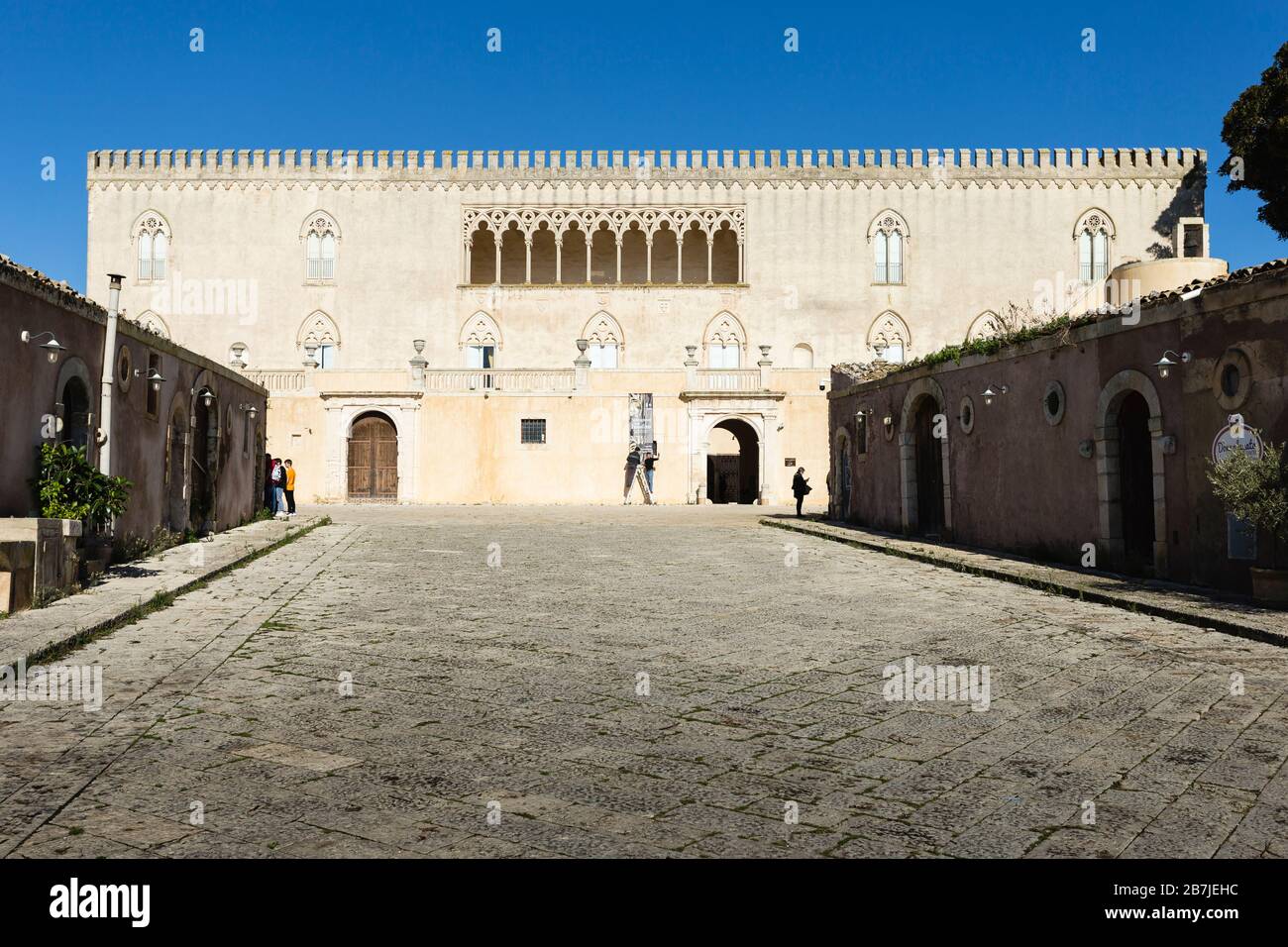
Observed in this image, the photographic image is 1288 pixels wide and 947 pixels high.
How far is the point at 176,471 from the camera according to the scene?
16.1 m

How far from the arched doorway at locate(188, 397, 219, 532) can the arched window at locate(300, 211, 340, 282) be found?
25031 mm

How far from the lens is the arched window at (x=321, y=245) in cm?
4209

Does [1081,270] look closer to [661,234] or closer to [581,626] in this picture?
[661,234]

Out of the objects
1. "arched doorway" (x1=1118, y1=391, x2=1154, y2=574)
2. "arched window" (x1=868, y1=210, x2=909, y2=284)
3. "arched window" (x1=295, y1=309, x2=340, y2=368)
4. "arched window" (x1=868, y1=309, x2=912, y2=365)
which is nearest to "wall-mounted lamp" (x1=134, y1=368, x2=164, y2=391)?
"arched doorway" (x1=1118, y1=391, x2=1154, y2=574)

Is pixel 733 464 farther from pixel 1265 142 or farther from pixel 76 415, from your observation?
pixel 76 415

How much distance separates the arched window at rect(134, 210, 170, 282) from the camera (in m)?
42.0

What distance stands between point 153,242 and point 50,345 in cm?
3553

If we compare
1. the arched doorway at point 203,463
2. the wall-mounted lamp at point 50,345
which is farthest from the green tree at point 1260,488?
the arched doorway at point 203,463

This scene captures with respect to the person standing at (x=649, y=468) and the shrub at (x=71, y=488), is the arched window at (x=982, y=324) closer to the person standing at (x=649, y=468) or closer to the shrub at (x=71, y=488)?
the person standing at (x=649, y=468)

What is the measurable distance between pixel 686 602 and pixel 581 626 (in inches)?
69.8

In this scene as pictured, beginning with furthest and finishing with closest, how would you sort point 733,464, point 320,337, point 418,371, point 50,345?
point 733,464
point 320,337
point 418,371
point 50,345

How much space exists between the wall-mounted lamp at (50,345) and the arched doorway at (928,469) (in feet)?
45.8

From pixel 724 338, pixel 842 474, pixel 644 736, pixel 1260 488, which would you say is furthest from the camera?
pixel 724 338

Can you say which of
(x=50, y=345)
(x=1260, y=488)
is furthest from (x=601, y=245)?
(x=1260, y=488)
